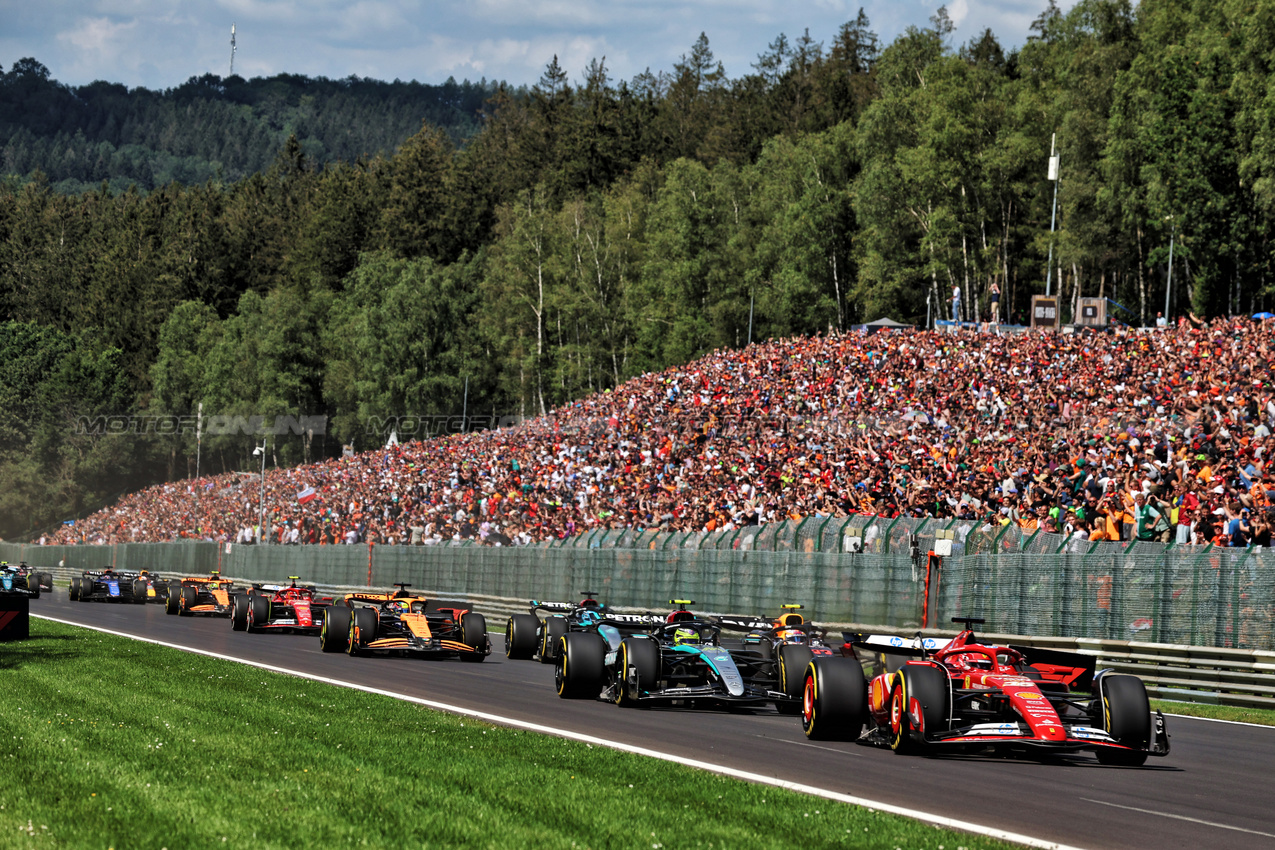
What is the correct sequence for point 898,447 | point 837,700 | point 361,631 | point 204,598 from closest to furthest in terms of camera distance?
point 837,700, point 361,631, point 898,447, point 204,598

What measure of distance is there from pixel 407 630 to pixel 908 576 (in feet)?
27.2

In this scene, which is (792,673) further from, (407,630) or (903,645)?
(407,630)

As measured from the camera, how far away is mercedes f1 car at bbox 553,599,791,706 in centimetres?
1544

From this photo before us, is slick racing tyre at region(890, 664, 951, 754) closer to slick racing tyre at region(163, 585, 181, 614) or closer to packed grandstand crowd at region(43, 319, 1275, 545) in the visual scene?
packed grandstand crowd at region(43, 319, 1275, 545)

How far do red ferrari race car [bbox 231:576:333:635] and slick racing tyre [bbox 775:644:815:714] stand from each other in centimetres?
1536

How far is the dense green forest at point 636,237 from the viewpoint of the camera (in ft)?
162

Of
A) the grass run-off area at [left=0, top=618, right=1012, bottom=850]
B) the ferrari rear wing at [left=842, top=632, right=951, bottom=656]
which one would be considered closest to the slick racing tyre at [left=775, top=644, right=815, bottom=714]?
the ferrari rear wing at [left=842, top=632, right=951, bottom=656]

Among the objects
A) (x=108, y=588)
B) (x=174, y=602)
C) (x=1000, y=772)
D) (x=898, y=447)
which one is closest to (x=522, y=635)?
(x=898, y=447)

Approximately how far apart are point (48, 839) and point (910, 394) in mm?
27859

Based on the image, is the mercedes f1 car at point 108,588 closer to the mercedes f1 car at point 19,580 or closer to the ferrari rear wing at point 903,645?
the mercedes f1 car at point 19,580

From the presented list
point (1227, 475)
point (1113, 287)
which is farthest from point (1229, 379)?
point (1113, 287)

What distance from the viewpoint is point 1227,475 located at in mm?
22078

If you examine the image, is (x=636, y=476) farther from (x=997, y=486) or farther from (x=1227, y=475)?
(x=1227, y=475)

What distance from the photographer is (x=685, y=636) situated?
16.6 meters
